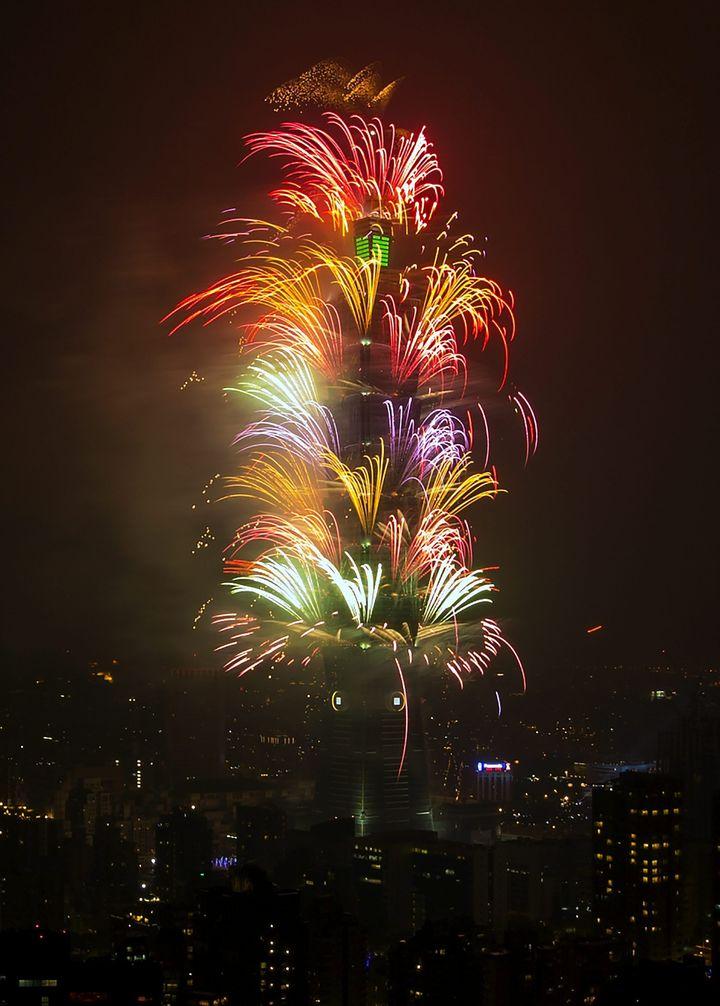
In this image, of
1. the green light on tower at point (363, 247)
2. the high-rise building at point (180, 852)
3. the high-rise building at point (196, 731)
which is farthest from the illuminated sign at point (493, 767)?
the green light on tower at point (363, 247)

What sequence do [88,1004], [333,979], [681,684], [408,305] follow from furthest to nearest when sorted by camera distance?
[681,684], [408,305], [333,979], [88,1004]

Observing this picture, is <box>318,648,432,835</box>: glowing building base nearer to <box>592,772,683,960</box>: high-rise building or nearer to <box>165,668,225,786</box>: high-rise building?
<box>165,668,225,786</box>: high-rise building

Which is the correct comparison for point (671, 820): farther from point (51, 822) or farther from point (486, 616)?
point (51, 822)

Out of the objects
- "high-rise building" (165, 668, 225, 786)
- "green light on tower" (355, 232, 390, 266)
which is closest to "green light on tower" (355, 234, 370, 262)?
"green light on tower" (355, 232, 390, 266)

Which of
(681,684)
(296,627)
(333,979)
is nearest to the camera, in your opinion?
(333,979)

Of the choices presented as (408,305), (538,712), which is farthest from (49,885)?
(538,712)

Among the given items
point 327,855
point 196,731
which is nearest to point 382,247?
point 327,855
